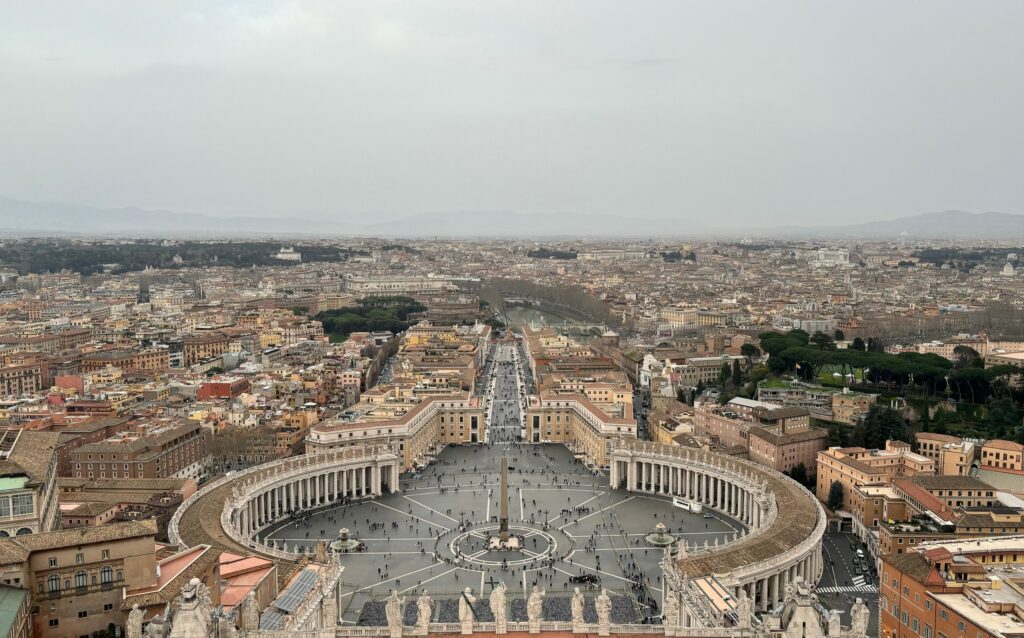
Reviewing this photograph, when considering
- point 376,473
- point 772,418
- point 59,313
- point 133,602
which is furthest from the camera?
point 59,313

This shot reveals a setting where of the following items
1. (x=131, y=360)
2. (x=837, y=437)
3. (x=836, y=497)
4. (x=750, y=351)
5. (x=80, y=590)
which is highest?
(x=80, y=590)

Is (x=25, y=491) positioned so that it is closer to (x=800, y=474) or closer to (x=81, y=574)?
(x=81, y=574)

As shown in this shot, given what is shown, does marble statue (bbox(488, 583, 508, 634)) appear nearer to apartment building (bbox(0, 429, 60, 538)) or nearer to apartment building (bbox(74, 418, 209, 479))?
apartment building (bbox(0, 429, 60, 538))

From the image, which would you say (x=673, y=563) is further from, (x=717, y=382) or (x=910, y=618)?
(x=717, y=382)

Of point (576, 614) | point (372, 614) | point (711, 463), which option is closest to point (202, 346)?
point (711, 463)

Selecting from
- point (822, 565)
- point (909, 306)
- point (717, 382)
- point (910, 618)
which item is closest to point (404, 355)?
point (717, 382)

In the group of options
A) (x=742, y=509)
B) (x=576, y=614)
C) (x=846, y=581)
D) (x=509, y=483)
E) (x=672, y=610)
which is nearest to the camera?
(x=576, y=614)
